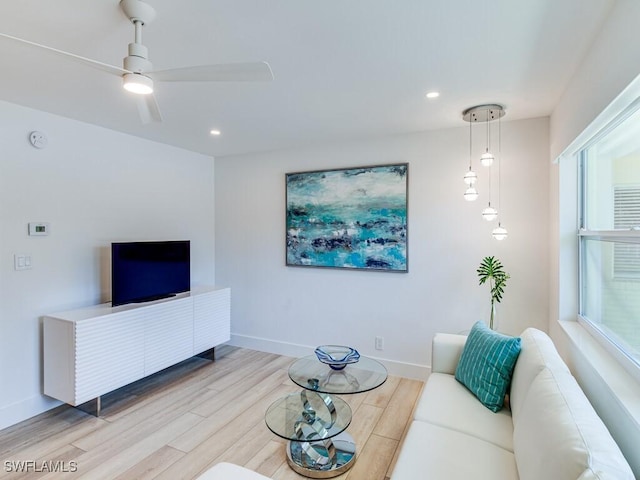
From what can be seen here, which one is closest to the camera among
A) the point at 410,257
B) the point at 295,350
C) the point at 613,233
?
the point at 613,233

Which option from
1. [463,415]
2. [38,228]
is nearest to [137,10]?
[38,228]

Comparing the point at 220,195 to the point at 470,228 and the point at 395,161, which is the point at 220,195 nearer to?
the point at 395,161

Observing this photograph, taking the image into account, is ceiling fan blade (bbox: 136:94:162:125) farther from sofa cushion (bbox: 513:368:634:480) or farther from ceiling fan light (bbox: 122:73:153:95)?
sofa cushion (bbox: 513:368:634:480)

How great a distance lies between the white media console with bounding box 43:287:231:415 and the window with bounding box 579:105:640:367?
3376mm

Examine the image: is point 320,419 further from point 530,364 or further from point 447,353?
point 530,364

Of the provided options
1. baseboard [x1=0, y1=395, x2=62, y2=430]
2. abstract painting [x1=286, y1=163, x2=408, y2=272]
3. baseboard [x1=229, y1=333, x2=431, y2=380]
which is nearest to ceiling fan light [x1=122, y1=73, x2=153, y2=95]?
abstract painting [x1=286, y1=163, x2=408, y2=272]

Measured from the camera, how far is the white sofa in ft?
3.44

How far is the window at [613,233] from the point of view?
163cm

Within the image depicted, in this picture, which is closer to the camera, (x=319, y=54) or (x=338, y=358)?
(x=319, y=54)

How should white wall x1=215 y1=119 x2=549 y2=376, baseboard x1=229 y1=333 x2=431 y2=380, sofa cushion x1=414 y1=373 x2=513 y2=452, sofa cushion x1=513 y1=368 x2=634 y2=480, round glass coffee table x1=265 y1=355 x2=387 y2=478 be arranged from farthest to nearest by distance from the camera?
baseboard x1=229 y1=333 x2=431 y2=380 < white wall x1=215 y1=119 x2=549 y2=376 < round glass coffee table x1=265 y1=355 x2=387 y2=478 < sofa cushion x1=414 y1=373 x2=513 y2=452 < sofa cushion x1=513 y1=368 x2=634 y2=480

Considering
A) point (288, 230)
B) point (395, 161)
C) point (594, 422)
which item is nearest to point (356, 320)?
point (288, 230)

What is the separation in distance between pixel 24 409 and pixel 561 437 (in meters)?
3.56

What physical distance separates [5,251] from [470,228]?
383 centimetres

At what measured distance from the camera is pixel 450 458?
1543 millimetres
